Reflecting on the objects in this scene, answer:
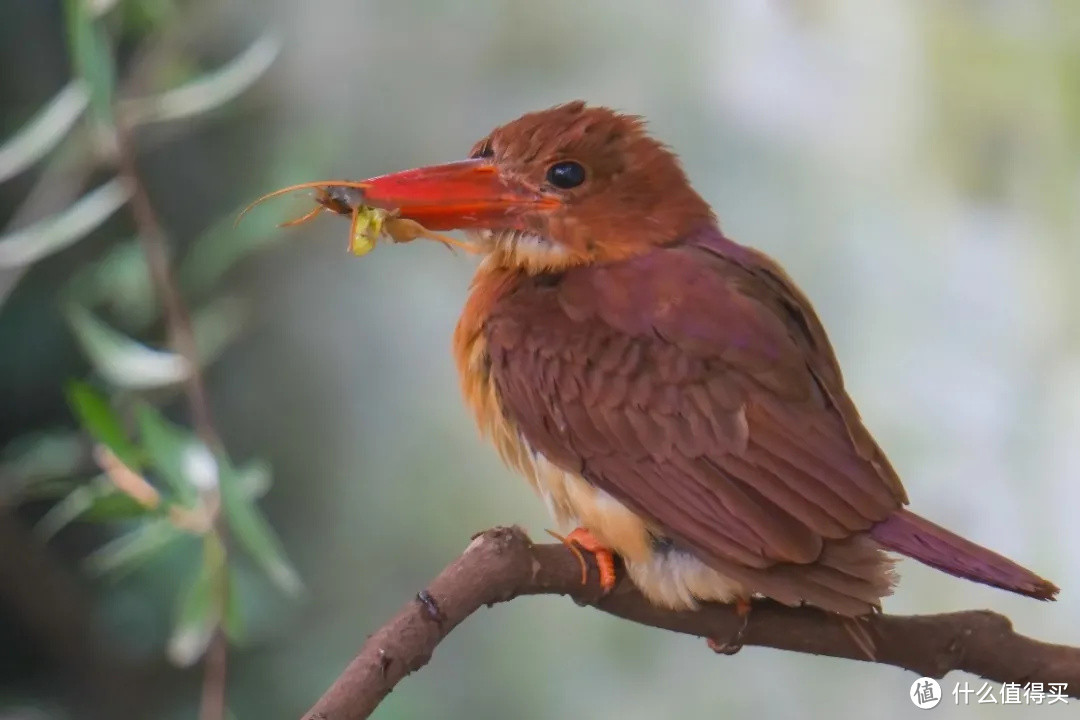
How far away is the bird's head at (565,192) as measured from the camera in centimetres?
99

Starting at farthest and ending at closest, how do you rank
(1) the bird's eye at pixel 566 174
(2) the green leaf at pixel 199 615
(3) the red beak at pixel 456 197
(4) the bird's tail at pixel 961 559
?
(2) the green leaf at pixel 199 615, (1) the bird's eye at pixel 566 174, (3) the red beak at pixel 456 197, (4) the bird's tail at pixel 961 559

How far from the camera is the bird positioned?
0.85 m

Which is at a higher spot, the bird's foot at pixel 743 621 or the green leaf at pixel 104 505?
the bird's foot at pixel 743 621

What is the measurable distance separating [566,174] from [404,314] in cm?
84

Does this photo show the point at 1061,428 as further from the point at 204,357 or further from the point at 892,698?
the point at 204,357

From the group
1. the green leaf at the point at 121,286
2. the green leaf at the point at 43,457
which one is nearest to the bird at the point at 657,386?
the green leaf at the point at 121,286

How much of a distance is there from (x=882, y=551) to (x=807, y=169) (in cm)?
84

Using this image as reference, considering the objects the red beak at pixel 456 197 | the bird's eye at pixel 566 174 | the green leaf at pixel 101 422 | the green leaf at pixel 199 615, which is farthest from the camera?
the green leaf at pixel 199 615

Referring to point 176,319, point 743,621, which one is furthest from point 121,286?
point 743,621

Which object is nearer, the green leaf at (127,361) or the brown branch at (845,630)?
the brown branch at (845,630)

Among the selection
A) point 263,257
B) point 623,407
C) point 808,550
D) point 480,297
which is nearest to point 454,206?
point 480,297

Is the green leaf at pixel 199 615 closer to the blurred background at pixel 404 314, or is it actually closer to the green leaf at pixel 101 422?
the blurred background at pixel 404 314

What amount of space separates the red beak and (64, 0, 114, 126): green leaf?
519 mm

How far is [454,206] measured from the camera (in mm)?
953
